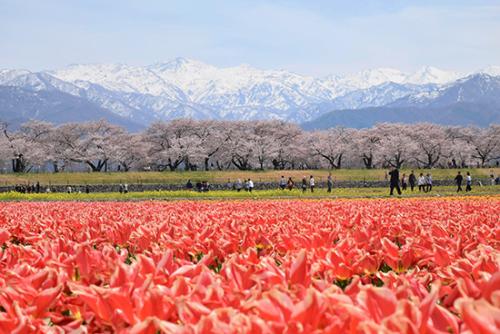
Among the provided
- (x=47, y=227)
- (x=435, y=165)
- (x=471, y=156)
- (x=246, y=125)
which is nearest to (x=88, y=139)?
(x=246, y=125)

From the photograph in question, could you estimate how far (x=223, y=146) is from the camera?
333ft

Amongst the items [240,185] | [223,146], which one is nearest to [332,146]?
[223,146]

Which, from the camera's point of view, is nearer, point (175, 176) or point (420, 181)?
point (420, 181)

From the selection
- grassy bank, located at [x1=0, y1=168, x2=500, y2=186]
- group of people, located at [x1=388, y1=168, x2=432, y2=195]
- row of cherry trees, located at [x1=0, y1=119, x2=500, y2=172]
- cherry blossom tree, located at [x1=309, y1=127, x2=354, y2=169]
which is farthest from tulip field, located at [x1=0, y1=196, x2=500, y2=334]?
cherry blossom tree, located at [x1=309, y1=127, x2=354, y2=169]

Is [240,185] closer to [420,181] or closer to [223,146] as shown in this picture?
[420,181]

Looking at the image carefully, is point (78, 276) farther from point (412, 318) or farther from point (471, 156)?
point (471, 156)

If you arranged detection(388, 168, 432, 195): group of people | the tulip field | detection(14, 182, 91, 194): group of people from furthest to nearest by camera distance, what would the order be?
1. detection(14, 182, 91, 194): group of people
2. detection(388, 168, 432, 195): group of people
3. the tulip field

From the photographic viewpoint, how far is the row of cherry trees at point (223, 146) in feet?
329

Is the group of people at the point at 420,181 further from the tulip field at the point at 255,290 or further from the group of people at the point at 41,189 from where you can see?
the tulip field at the point at 255,290

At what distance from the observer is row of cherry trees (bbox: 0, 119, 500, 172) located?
100 m

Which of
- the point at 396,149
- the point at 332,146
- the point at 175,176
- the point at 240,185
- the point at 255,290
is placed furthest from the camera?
the point at 332,146

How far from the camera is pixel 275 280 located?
110 inches

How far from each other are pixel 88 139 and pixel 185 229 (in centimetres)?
10155

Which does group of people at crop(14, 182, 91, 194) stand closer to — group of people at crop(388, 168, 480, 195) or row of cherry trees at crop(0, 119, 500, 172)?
group of people at crop(388, 168, 480, 195)
